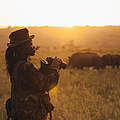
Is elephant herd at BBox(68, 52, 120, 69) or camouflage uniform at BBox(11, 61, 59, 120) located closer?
camouflage uniform at BBox(11, 61, 59, 120)

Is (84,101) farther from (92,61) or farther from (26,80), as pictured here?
(92,61)

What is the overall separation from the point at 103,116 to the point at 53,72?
376 centimetres

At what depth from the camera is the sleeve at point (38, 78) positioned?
3.69 m

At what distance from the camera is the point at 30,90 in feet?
12.6

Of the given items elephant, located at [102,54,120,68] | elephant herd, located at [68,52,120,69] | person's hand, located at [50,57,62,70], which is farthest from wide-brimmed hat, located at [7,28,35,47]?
elephant, located at [102,54,120,68]

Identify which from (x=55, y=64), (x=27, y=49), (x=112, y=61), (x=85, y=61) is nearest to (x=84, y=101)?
(x=55, y=64)

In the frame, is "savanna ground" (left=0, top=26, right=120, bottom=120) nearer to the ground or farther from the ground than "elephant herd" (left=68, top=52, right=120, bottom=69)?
farther from the ground

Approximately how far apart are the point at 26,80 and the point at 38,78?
16 cm

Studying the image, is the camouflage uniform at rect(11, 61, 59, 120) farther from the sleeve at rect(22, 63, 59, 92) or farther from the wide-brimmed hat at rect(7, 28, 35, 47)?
the wide-brimmed hat at rect(7, 28, 35, 47)

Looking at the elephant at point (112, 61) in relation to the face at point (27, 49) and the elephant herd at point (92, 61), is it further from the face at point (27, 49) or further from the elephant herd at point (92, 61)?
the face at point (27, 49)

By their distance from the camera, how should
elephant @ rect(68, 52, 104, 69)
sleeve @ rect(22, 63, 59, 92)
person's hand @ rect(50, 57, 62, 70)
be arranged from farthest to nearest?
elephant @ rect(68, 52, 104, 69) < person's hand @ rect(50, 57, 62, 70) < sleeve @ rect(22, 63, 59, 92)

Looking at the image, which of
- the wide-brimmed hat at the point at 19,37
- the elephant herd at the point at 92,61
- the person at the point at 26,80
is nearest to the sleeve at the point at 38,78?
the person at the point at 26,80

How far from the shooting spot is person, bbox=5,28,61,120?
373 centimetres

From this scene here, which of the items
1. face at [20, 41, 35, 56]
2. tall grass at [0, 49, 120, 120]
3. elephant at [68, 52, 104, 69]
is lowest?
elephant at [68, 52, 104, 69]
